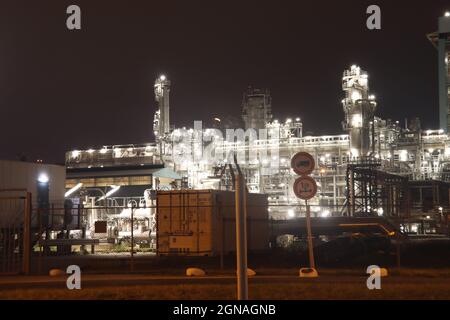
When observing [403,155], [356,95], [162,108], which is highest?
[162,108]

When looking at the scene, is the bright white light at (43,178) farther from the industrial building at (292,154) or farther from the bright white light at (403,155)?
the bright white light at (403,155)

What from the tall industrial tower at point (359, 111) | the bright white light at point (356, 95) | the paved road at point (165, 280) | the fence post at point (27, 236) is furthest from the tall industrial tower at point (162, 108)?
the paved road at point (165, 280)

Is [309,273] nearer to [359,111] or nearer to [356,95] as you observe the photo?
[359,111]

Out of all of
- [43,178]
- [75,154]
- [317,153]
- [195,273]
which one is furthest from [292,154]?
[195,273]

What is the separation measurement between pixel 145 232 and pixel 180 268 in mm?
16584

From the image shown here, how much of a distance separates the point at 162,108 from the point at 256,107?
11915 millimetres

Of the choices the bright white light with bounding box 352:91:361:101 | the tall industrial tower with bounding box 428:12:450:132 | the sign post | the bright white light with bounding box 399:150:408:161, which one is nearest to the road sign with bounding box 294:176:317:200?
the sign post

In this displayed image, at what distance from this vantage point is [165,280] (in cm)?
1800

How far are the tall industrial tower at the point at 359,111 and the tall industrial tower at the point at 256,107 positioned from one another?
15327mm

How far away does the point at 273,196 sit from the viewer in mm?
67438

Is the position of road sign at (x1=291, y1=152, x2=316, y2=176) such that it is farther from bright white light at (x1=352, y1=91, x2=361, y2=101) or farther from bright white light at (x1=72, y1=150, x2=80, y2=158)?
bright white light at (x1=72, y1=150, x2=80, y2=158)

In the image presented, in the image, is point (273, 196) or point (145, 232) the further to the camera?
point (273, 196)
